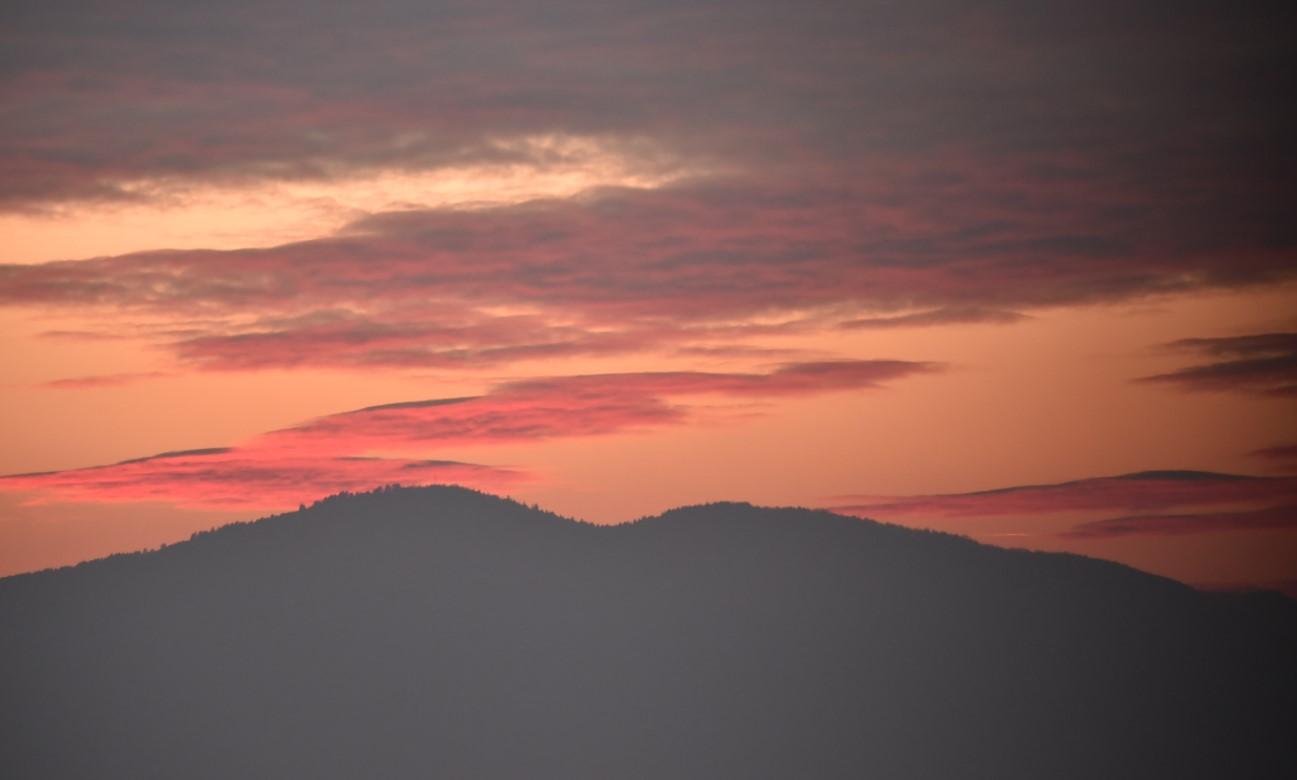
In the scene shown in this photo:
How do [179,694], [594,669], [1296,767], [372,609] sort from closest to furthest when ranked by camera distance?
1. [1296,767]
2. [179,694]
3. [594,669]
4. [372,609]

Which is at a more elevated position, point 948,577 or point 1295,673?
point 948,577

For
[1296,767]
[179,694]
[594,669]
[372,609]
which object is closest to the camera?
[1296,767]

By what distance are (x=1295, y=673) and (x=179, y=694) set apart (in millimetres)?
139343

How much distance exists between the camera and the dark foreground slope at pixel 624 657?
155125 millimetres

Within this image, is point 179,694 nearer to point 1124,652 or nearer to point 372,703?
point 372,703

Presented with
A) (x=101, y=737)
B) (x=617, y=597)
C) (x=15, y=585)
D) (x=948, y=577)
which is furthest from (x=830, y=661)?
(x=15, y=585)

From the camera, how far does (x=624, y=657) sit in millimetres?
170875

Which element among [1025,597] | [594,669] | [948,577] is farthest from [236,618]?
[1025,597]

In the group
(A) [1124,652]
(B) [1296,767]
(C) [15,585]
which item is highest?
(C) [15,585]

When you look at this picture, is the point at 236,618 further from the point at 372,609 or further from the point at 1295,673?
the point at 1295,673

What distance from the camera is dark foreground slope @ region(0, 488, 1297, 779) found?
6107 inches

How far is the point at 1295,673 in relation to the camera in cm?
15938

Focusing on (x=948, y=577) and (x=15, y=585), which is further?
(x=948, y=577)

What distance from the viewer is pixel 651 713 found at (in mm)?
168000
